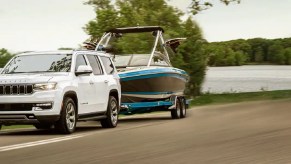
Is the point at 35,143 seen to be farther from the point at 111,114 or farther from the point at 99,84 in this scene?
the point at 111,114

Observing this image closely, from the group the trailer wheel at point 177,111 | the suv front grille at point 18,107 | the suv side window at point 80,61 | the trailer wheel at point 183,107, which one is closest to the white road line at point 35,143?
the suv front grille at point 18,107

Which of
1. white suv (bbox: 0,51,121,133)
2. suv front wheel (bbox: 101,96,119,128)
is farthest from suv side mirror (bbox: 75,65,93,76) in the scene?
suv front wheel (bbox: 101,96,119,128)

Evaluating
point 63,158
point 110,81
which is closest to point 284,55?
point 110,81

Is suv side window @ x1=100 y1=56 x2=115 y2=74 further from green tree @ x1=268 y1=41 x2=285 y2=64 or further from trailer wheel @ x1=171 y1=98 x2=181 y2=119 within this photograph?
green tree @ x1=268 y1=41 x2=285 y2=64

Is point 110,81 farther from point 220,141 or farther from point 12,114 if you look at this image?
point 220,141

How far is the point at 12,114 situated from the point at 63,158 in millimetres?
4995

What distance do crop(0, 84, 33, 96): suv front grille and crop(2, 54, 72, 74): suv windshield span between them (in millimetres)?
887

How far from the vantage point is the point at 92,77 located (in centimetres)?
1762

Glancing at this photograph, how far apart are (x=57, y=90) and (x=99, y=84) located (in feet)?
7.91

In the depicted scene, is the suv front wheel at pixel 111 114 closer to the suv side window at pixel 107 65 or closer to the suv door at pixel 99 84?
the suv door at pixel 99 84

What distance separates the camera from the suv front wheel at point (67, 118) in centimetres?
1583

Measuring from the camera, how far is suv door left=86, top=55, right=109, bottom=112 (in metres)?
17.8

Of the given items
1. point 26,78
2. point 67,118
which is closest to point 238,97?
point 67,118

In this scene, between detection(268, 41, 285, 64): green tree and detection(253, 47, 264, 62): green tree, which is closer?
detection(253, 47, 264, 62): green tree
